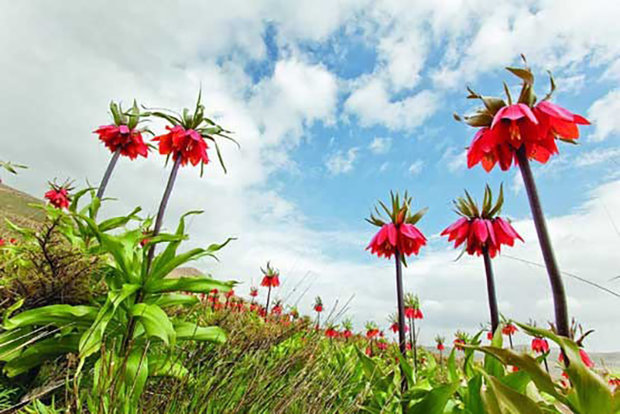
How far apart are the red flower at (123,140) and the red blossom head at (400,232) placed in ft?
11.2

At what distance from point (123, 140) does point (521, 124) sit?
185 inches

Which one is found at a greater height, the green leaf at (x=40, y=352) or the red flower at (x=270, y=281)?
the red flower at (x=270, y=281)

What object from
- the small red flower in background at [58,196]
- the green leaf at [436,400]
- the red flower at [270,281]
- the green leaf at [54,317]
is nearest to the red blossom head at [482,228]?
the green leaf at [436,400]

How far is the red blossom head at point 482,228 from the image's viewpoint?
2.99 m

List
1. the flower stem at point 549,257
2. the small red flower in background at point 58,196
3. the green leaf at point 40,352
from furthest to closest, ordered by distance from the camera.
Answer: the small red flower in background at point 58,196
the green leaf at point 40,352
the flower stem at point 549,257

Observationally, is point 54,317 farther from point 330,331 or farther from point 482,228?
point 330,331

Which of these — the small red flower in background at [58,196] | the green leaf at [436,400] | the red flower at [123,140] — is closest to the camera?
the green leaf at [436,400]

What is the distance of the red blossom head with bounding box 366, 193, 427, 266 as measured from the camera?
10.8ft

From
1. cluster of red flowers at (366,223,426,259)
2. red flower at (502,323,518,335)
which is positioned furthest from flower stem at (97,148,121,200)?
red flower at (502,323,518,335)

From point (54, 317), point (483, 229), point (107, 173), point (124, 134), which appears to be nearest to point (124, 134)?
point (124, 134)

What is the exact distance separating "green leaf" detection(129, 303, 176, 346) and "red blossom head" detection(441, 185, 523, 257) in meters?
2.26

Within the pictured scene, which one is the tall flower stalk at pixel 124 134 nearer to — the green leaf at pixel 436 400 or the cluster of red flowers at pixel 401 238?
the cluster of red flowers at pixel 401 238

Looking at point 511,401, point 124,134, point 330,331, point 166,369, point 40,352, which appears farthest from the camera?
point 330,331

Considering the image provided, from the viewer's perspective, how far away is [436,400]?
1.96 metres
